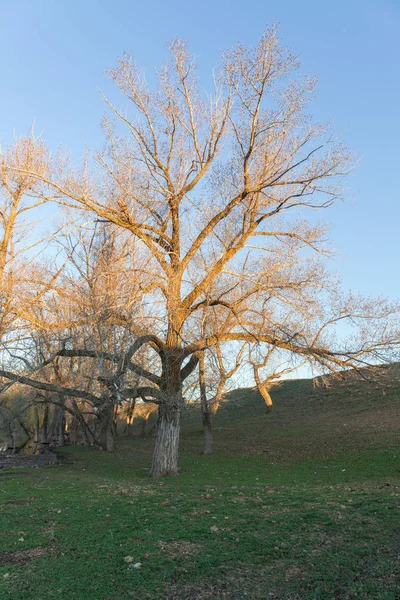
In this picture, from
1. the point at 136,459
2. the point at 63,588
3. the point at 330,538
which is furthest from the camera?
the point at 136,459

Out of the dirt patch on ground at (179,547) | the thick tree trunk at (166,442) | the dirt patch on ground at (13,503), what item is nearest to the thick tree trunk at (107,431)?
the thick tree trunk at (166,442)

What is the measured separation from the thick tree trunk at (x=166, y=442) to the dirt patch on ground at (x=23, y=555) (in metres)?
8.18

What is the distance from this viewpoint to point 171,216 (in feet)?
50.2

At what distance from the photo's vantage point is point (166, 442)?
49.4 feet

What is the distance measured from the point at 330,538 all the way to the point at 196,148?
11.4 metres

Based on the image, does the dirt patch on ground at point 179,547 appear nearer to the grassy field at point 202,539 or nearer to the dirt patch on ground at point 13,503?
the grassy field at point 202,539

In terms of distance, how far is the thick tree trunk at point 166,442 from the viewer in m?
15.0

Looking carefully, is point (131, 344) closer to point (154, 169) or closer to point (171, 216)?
point (171, 216)

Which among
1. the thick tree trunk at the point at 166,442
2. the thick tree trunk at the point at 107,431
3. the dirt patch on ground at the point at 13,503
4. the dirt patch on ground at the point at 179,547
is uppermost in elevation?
the thick tree trunk at the point at 107,431

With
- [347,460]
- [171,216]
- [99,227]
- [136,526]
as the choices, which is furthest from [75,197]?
[347,460]

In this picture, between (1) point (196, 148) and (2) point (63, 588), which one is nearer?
(2) point (63, 588)

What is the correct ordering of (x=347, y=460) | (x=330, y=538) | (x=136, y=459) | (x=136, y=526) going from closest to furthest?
(x=330, y=538) < (x=136, y=526) < (x=347, y=460) < (x=136, y=459)

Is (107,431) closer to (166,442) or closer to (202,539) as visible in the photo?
(166,442)

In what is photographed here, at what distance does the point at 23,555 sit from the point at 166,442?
28.3 ft
